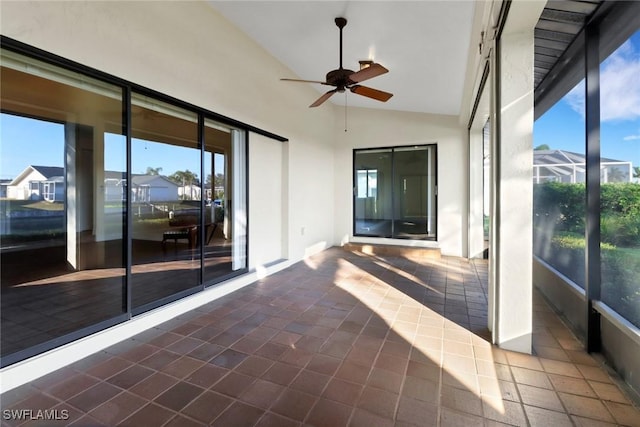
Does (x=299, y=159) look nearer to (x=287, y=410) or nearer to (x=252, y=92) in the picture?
(x=252, y=92)

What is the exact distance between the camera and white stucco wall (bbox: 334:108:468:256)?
5.95 m

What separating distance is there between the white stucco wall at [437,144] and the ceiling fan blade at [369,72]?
11.5ft

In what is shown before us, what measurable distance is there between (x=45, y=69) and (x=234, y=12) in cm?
212

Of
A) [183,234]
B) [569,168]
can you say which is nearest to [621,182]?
[569,168]

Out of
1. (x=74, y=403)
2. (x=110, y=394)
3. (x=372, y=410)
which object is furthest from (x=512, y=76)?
(x=74, y=403)

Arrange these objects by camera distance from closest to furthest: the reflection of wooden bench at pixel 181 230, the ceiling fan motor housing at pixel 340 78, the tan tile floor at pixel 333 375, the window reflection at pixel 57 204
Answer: the tan tile floor at pixel 333 375, the window reflection at pixel 57 204, the ceiling fan motor housing at pixel 340 78, the reflection of wooden bench at pixel 181 230

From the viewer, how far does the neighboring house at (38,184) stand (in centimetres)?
339

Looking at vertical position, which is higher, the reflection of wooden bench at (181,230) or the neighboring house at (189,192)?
the neighboring house at (189,192)

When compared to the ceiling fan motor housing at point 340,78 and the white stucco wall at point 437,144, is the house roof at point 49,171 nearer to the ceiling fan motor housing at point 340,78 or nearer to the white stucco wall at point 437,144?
the ceiling fan motor housing at point 340,78

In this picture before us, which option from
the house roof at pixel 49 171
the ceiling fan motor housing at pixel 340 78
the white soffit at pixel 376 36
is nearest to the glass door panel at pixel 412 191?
the white soffit at pixel 376 36

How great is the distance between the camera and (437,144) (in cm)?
610

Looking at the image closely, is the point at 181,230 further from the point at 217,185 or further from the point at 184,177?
the point at 184,177

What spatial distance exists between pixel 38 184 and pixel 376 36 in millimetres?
4802

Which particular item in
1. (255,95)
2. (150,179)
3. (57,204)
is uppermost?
(255,95)
